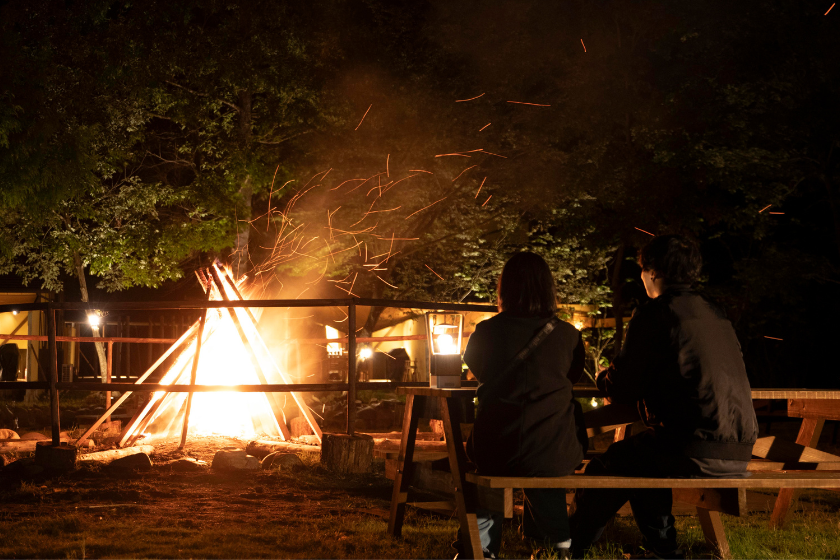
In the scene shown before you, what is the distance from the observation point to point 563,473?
11.0 feet

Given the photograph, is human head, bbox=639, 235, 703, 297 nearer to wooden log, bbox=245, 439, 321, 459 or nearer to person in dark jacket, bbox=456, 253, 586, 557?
person in dark jacket, bbox=456, 253, 586, 557

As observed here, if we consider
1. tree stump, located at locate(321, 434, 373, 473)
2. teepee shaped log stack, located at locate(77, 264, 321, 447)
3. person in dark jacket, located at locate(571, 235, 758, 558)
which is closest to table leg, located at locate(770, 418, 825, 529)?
person in dark jacket, located at locate(571, 235, 758, 558)

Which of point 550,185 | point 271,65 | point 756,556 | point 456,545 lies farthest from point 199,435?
point 550,185

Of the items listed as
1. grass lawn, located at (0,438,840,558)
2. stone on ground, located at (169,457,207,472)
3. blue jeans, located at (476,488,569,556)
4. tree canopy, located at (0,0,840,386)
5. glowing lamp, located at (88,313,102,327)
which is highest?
tree canopy, located at (0,0,840,386)

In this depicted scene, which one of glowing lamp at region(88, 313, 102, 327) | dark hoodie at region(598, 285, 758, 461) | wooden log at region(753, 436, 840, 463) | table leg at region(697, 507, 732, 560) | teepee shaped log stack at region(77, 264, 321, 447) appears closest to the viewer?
dark hoodie at region(598, 285, 758, 461)

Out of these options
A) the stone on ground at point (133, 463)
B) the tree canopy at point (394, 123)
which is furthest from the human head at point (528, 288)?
the tree canopy at point (394, 123)

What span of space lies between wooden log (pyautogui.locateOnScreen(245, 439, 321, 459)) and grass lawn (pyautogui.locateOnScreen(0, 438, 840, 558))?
39.7 inches

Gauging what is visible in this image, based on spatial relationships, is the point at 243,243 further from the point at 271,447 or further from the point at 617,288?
the point at 617,288

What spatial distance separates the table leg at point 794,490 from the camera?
16.0ft

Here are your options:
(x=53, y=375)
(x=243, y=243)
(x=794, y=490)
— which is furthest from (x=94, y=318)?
(x=794, y=490)

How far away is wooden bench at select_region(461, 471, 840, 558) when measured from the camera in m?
3.26

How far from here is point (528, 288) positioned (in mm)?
3473

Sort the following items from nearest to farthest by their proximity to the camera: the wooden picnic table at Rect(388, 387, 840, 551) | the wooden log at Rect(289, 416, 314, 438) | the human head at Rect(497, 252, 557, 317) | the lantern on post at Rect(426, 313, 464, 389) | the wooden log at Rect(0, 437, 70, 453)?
the human head at Rect(497, 252, 557, 317), the wooden picnic table at Rect(388, 387, 840, 551), the lantern on post at Rect(426, 313, 464, 389), the wooden log at Rect(0, 437, 70, 453), the wooden log at Rect(289, 416, 314, 438)

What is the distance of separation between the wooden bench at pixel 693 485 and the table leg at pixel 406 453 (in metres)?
0.65
